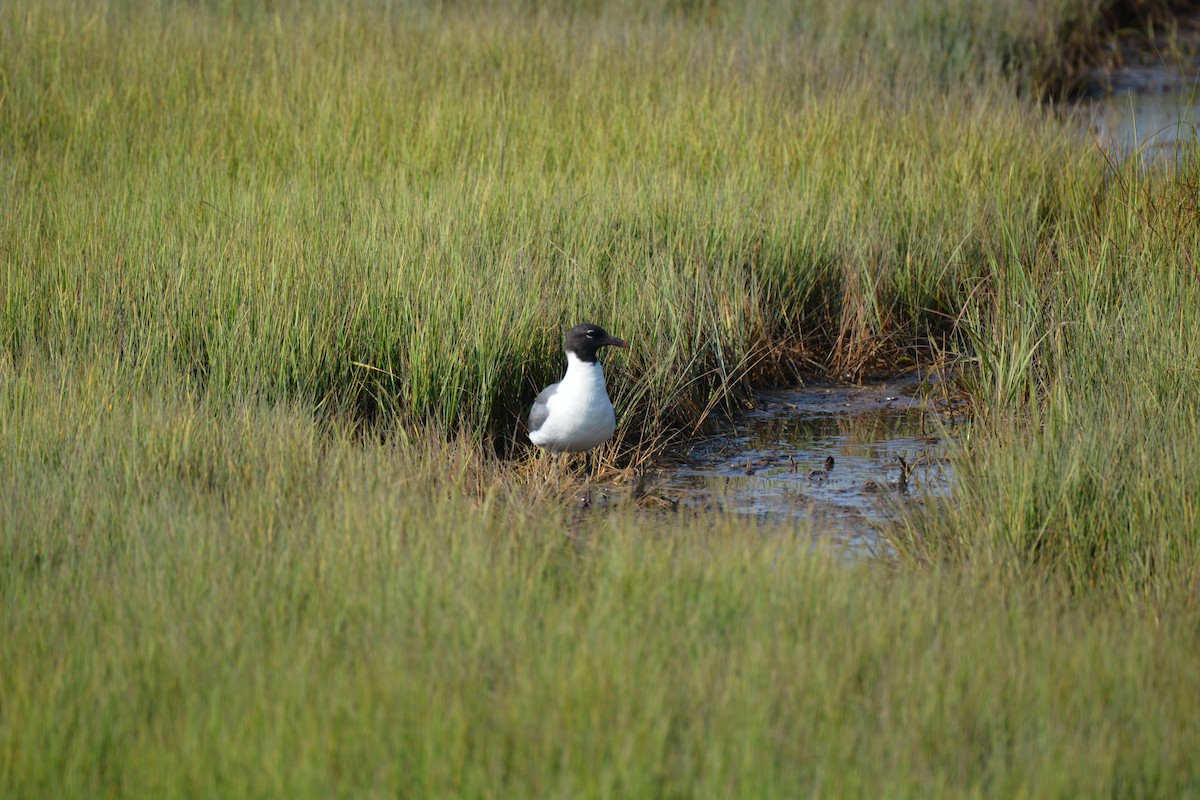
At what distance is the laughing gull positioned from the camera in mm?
4426

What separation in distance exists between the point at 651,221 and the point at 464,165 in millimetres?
1256

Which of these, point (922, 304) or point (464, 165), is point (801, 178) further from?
point (464, 165)

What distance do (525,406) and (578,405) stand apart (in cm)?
93

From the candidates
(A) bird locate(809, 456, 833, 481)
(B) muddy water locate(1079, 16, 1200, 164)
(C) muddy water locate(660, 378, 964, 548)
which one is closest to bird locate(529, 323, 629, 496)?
(C) muddy water locate(660, 378, 964, 548)

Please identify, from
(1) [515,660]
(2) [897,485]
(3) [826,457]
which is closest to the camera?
(1) [515,660]

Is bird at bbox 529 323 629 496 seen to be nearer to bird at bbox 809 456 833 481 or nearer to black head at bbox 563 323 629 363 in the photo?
black head at bbox 563 323 629 363

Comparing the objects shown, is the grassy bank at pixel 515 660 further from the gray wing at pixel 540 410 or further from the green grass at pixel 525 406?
the gray wing at pixel 540 410

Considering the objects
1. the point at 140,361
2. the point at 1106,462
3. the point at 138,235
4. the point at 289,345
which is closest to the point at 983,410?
the point at 1106,462

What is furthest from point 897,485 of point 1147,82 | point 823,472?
point 1147,82

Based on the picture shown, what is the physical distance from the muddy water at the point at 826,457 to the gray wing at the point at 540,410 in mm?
579

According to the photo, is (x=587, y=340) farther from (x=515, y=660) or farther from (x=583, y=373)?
(x=515, y=660)

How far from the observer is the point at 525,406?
5.30 metres

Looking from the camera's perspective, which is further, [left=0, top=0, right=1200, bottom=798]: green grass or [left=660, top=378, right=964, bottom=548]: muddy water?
[left=660, top=378, right=964, bottom=548]: muddy water

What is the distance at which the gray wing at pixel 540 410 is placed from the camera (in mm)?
4586
